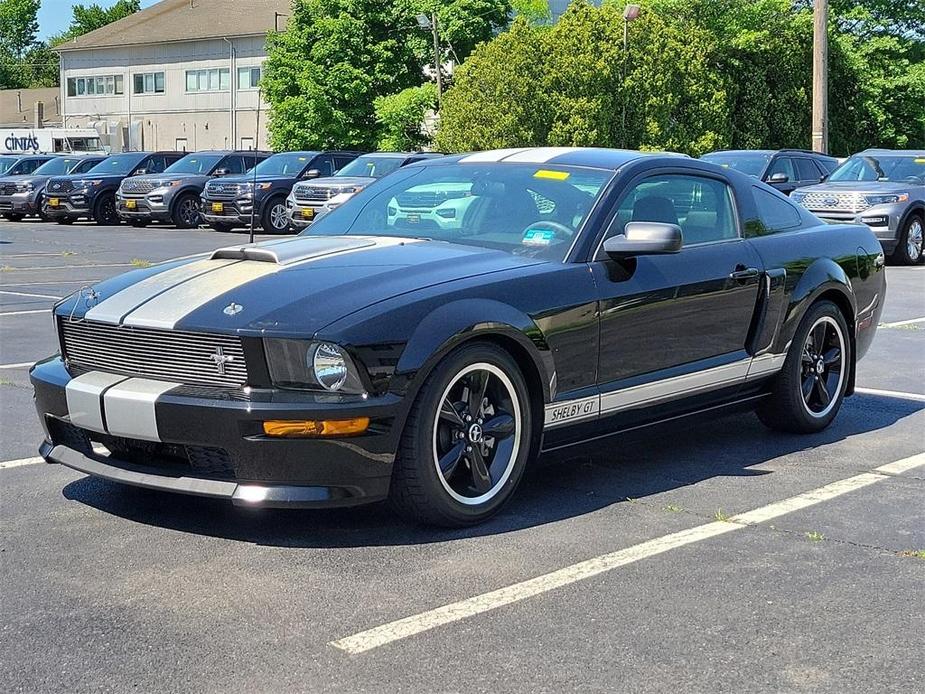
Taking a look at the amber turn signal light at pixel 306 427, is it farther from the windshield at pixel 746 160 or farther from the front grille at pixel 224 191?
the front grille at pixel 224 191

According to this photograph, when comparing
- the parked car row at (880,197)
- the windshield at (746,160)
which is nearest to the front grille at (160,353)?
the parked car row at (880,197)

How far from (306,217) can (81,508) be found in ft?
61.6

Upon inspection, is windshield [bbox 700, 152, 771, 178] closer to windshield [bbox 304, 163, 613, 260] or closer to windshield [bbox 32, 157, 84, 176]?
windshield [bbox 304, 163, 613, 260]

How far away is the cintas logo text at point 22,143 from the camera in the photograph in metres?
54.0

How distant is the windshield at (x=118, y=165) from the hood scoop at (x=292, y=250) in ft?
85.4

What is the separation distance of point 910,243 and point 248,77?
54.8 meters

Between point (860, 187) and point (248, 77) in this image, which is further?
point (248, 77)

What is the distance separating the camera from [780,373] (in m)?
6.72

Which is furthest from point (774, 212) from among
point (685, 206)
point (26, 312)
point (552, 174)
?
point (26, 312)

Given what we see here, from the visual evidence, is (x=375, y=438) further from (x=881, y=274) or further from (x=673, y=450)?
(x=881, y=274)

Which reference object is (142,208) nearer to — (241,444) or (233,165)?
(233,165)

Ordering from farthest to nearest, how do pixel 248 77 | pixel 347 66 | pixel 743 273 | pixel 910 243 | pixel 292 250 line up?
pixel 248 77
pixel 347 66
pixel 910 243
pixel 743 273
pixel 292 250

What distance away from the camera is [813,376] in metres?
6.97

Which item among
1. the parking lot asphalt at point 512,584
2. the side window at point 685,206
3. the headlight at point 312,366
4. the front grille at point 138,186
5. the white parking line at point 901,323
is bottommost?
the white parking line at point 901,323
